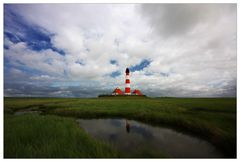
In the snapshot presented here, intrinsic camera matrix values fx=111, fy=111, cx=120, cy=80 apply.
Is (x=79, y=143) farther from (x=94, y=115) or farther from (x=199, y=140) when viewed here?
(x=94, y=115)

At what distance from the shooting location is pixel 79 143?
24.2ft

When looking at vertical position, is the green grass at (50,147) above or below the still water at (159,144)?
above

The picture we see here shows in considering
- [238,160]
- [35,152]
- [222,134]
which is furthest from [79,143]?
[222,134]

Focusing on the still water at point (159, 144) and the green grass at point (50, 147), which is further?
the still water at point (159, 144)

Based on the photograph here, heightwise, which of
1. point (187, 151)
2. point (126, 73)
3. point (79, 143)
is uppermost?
point (126, 73)

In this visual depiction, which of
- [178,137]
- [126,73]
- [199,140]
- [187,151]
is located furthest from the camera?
[126,73]

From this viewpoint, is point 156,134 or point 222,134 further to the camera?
point 156,134

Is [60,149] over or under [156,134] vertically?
over

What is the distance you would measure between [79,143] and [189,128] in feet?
33.9

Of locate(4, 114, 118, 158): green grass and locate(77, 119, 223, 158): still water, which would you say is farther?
locate(77, 119, 223, 158): still water

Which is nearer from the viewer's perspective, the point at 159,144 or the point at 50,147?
the point at 50,147

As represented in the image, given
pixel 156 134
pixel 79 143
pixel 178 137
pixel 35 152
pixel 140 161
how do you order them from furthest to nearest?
pixel 156 134
pixel 178 137
pixel 79 143
pixel 35 152
pixel 140 161

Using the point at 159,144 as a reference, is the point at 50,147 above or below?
above

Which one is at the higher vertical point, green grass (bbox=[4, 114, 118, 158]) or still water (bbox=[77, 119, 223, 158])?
green grass (bbox=[4, 114, 118, 158])
